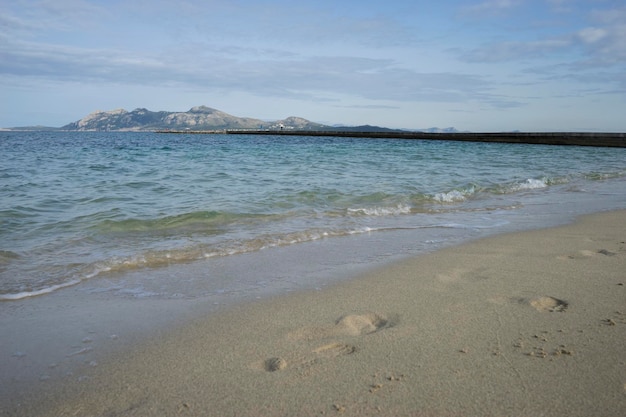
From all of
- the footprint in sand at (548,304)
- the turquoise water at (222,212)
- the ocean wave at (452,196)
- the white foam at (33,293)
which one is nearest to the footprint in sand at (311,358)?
the footprint in sand at (548,304)

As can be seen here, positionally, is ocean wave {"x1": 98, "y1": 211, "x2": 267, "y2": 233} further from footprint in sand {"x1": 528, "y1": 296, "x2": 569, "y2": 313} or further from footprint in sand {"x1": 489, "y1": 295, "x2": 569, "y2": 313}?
footprint in sand {"x1": 528, "y1": 296, "x2": 569, "y2": 313}

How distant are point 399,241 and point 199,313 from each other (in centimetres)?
294

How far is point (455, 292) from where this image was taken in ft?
11.3

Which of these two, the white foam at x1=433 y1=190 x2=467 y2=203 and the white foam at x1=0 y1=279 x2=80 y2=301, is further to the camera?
the white foam at x1=433 y1=190 x2=467 y2=203

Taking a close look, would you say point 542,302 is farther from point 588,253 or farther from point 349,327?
point 588,253

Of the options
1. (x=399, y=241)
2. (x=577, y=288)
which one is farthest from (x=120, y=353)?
(x=399, y=241)

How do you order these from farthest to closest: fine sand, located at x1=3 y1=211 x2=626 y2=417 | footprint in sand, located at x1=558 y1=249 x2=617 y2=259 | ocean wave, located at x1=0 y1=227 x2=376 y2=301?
footprint in sand, located at x1=558 y1=249 x2=617 y2=259 → ocean wave, located at x1=0 y1=227 x2=376 y2=301 → fine sand, located at x1=3 y1=211 x2=626 y2=417

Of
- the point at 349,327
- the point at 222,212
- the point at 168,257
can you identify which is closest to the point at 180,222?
the point at 222,212

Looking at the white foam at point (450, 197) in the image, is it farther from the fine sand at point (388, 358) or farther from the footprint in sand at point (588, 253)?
the fine sand at point (388, 358)

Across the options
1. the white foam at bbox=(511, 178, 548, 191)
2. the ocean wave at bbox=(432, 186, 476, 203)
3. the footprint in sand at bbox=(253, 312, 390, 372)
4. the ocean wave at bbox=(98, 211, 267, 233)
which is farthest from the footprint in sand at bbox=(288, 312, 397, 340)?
the white foam at bbox=(511, 178, 548, 191)

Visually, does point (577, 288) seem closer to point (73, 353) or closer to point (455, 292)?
point (455, 292)

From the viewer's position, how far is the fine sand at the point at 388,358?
1960mm

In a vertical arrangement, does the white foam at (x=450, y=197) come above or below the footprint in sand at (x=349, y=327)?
below

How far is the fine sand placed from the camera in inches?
77.2
